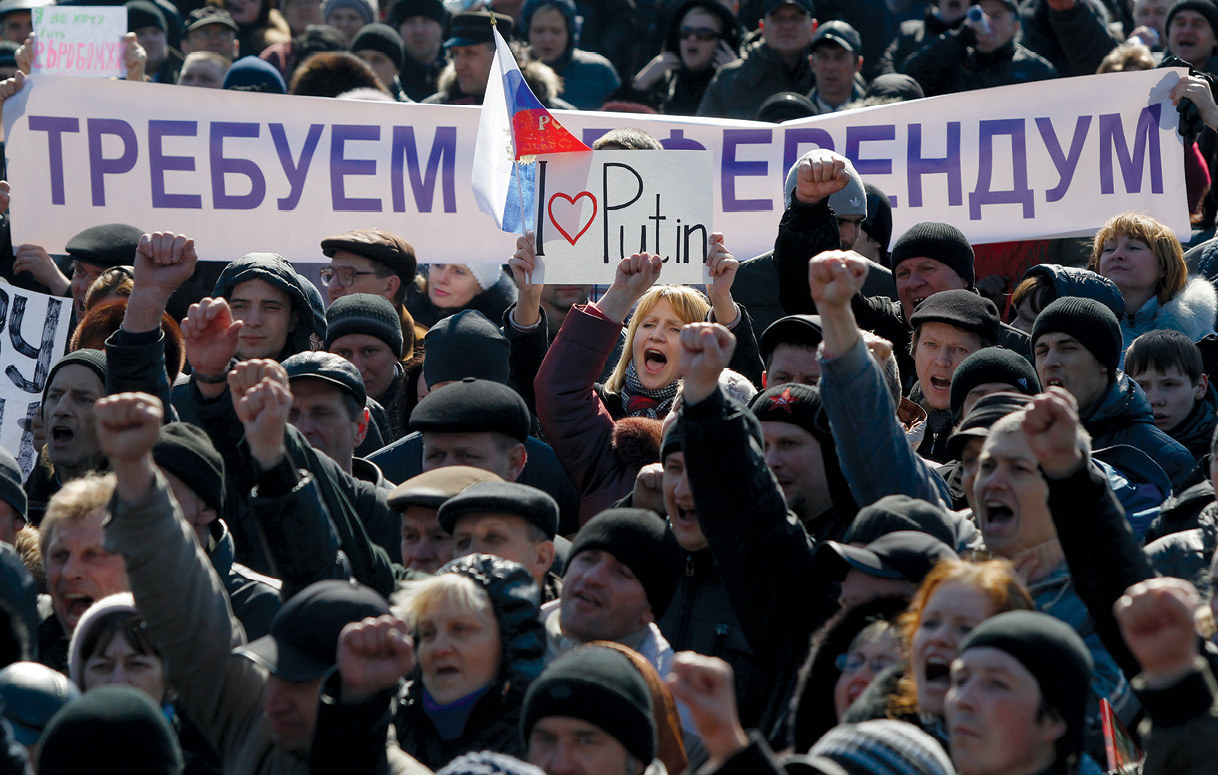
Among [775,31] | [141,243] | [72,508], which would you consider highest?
[775,31]

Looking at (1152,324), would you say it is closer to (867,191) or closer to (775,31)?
(867,191)

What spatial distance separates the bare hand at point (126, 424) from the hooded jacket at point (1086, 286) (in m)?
3.75

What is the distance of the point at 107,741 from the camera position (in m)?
3.31

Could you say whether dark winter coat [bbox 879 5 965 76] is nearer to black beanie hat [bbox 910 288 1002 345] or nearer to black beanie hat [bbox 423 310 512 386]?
black beanie hat [bbox 910 288 1002 345]

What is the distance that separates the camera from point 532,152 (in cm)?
723

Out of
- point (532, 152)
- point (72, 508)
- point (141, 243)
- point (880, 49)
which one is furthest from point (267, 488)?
point (880, 49)

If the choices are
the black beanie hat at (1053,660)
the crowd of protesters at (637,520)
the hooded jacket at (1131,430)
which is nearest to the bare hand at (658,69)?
the crowd of protesters at (637,520)

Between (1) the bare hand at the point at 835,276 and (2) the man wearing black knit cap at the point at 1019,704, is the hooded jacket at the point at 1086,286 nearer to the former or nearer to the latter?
(1) the bare hand at the point at 835,276

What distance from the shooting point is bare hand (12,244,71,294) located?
299 inches

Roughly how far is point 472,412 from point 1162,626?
2818mm

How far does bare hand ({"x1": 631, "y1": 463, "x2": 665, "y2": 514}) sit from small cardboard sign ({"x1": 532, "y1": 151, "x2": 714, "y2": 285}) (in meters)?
1.68

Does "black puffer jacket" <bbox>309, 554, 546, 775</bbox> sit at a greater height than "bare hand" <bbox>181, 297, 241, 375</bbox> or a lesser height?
lesser

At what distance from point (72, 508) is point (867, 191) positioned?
365 cm

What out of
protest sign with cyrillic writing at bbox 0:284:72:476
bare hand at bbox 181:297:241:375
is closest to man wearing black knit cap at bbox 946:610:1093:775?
bare hand at bbox 181:297:241:375
